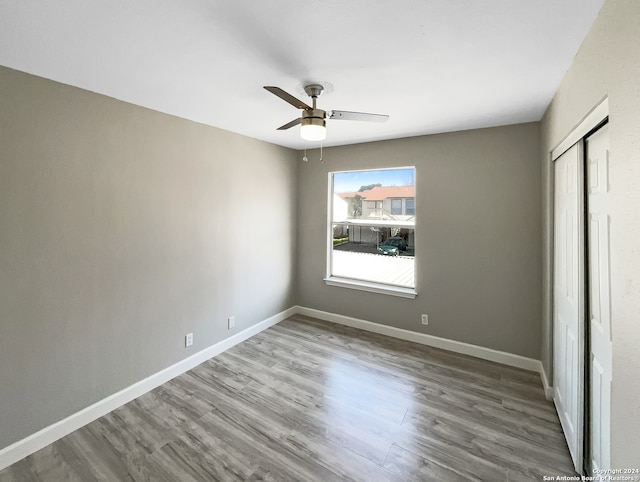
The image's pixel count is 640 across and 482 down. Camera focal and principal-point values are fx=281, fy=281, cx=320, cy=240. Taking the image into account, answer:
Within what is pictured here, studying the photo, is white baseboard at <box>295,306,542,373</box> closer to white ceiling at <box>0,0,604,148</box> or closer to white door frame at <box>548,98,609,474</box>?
white door frame at <box>548,98,609,474</box>

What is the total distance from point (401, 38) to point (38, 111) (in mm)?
2354

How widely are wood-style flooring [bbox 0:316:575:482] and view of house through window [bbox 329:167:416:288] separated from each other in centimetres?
126

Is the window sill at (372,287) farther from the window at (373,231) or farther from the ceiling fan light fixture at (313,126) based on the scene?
the ceiling fan light fixture at (313,126)

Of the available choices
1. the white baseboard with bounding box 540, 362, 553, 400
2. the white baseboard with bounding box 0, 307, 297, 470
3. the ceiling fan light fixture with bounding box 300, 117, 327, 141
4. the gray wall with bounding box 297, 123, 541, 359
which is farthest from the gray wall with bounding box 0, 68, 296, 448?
the white baseboard with bounding box 540, 362, 553, 400

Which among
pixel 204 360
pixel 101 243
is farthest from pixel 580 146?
pixel 204 360

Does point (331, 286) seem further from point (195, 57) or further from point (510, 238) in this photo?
point (195, 57)

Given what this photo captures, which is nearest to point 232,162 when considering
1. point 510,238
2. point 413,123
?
point 413,123

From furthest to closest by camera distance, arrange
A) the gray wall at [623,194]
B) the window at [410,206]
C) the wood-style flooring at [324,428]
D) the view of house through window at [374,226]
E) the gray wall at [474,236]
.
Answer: the view of house through window at [374,226]
the window at [410,206]
the gray wall at [474,236]
the wood-style flooring at [324,428]
the gray wall at [623,194]

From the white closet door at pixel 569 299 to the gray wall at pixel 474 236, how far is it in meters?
0.58

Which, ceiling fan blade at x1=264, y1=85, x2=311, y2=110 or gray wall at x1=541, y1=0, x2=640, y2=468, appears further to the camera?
ceiling fan blade at x1=264, y1=85, x2=311, y2=110

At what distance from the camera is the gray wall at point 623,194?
0.93 meters

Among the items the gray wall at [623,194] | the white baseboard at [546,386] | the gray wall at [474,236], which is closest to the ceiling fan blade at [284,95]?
the gray wall at [623,194]

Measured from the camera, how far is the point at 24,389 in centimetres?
187

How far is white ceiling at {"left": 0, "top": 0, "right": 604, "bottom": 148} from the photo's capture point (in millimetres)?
1254
